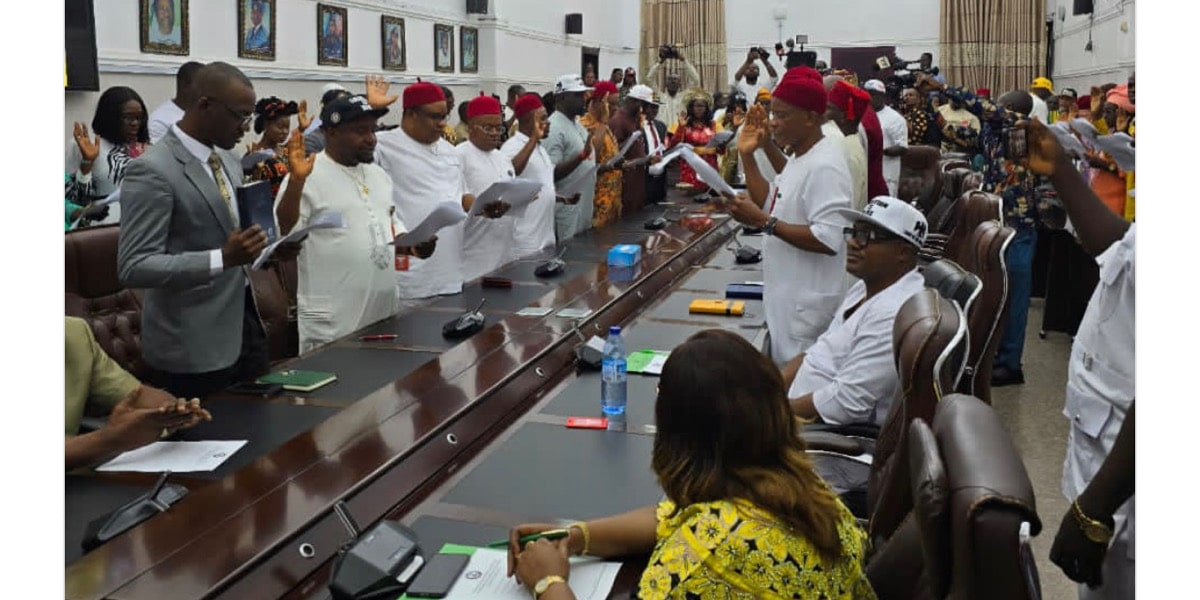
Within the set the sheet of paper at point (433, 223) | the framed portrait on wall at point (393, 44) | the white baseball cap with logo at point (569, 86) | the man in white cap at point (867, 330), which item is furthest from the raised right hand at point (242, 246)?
the framed portrait on wall at point (393, 44)

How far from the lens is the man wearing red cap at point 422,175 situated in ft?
14.2

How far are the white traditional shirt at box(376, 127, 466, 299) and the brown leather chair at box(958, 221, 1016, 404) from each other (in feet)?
7.03

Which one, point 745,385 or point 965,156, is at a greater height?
point 965,156

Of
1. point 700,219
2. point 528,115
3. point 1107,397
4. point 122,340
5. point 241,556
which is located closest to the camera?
point 241,556

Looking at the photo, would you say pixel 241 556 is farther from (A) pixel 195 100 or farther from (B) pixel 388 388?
(A) pixel 195 100

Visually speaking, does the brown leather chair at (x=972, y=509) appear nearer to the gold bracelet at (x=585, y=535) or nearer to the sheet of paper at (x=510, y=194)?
the gold bracelet at (x=585, y=535)

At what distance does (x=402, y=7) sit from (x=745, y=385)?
934 cm

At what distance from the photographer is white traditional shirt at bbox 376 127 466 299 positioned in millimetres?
4352

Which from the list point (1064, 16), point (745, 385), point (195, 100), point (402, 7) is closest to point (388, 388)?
point (195, 100)

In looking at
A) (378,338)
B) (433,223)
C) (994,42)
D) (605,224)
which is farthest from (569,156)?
(994,42)

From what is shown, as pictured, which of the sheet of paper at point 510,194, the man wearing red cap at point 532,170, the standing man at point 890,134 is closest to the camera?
the sheet of paper at point 510,194

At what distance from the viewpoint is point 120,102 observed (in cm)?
513

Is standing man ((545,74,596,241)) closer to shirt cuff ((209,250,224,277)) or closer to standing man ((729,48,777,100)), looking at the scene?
shirt cuff ((209,250,224,277))

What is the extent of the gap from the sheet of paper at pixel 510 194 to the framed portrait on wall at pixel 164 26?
12.0 feet
